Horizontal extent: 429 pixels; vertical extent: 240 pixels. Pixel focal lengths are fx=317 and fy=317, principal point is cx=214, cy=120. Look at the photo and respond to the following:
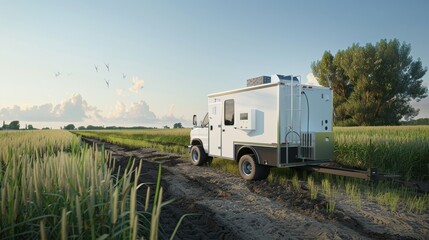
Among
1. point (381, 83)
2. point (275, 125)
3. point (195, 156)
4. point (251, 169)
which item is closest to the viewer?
point (275, 125)

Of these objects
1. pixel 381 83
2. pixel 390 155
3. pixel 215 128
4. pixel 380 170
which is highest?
pixel 381 83

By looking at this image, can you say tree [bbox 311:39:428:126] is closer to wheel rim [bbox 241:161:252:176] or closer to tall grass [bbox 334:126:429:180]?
tall grass [bbox 334:126:429:180]

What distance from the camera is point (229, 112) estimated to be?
11094 mm

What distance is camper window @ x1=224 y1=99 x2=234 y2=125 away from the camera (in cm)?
1092

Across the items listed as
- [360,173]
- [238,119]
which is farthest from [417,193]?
[238,119]

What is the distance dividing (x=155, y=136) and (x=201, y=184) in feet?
73.4

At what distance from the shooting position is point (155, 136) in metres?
31.0

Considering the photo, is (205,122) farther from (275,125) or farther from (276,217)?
(276,217)

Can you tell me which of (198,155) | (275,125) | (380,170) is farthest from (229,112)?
(380,170)

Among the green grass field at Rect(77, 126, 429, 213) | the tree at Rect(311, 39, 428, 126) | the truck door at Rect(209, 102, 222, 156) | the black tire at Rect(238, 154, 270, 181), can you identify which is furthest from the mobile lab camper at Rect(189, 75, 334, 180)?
the tree at Rect(311, 39, 428, 126)

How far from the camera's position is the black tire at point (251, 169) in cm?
968

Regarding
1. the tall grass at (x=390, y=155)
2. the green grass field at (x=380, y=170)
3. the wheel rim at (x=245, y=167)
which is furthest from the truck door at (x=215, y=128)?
the tall grass at (x=390, y=155)

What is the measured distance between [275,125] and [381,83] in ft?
122

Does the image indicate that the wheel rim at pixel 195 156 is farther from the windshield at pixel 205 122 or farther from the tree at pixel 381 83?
the tree at pixel 381 83
